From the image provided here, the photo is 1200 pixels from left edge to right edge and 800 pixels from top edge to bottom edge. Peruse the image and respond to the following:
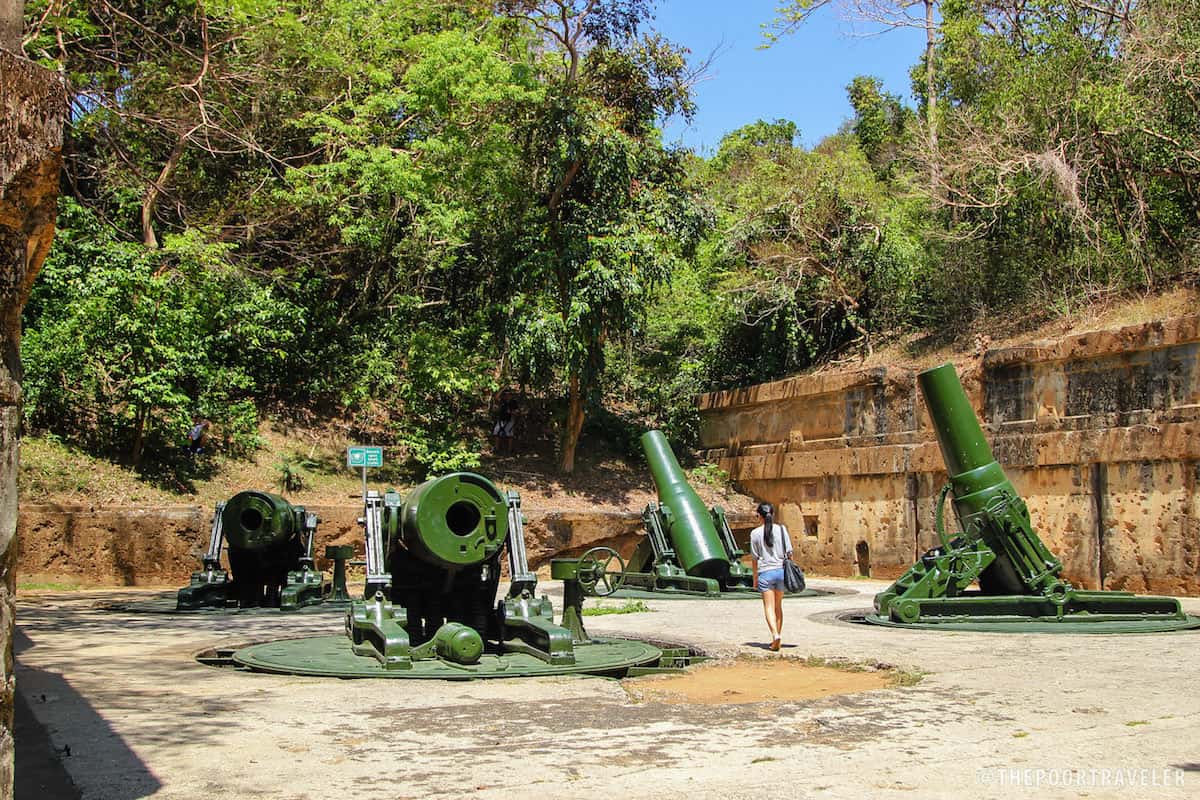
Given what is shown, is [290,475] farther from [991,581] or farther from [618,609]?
[991,581]

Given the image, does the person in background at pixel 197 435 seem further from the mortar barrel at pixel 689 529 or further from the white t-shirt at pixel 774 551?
the white t-shirt at pixel 774 551

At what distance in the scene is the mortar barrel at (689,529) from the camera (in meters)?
15.1

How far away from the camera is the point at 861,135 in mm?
40094

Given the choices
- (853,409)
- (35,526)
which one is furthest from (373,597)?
(853,409)

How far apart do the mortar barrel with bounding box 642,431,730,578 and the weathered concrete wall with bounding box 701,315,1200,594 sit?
464cm

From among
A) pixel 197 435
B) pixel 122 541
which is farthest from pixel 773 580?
pixel 197 435

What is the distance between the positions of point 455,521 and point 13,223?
16.7 feet

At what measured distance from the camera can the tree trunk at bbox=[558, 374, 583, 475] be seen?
22672mm

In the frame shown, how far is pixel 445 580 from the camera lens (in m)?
8.39

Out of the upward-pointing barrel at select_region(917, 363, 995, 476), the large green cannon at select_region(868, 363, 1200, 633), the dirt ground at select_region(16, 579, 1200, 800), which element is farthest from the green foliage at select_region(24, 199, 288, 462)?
the large green cannon at select_region(868, 363, 1200, 633)

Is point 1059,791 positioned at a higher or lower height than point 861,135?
lower

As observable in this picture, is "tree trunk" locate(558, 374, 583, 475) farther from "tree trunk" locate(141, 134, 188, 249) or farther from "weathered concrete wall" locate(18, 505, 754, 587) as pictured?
"tree trunk" locate(141, 134, 188, 249)

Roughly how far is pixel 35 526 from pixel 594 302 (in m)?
10.7

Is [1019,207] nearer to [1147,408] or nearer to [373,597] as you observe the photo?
[1147,408]
